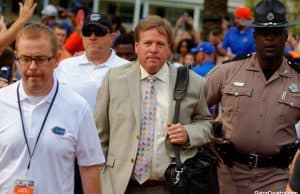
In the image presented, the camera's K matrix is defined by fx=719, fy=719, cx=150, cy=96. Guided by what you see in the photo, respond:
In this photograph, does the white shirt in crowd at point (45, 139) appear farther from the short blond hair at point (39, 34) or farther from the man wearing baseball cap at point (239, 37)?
the man wearing baseball cap at point (239, 37)

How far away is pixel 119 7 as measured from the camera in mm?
38375

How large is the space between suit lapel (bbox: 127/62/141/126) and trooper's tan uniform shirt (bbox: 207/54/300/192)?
3.85 feet

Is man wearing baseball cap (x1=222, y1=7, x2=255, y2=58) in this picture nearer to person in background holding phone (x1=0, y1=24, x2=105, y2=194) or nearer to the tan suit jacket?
the tan suit jacket

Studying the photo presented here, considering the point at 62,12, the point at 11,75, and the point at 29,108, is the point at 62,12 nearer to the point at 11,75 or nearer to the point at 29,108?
the point at 11,75

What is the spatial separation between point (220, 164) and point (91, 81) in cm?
149

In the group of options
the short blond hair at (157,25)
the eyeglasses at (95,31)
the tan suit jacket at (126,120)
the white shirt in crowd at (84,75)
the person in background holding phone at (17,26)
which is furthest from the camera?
the eyeglasses at (95,31)

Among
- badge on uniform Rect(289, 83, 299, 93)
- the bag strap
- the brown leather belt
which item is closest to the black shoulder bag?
the bag strap

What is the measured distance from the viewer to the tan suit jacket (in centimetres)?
554

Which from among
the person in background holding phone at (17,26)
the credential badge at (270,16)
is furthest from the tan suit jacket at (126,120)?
the credential badge at (270,16)

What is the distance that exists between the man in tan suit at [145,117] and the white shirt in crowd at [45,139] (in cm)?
81

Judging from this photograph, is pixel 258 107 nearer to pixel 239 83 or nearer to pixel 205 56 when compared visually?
pixel 239 83

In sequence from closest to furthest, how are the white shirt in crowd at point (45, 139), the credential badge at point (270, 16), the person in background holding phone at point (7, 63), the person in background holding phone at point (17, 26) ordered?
the white shirt in crowd at point (45, 139) < the person in background holding phone at point (17, 26) < the person in background holding phone at point (7, 63) < the credential badge at point (270, 16)

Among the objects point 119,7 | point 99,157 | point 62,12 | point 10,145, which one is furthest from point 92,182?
point 119,7

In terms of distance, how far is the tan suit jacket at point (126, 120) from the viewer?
218 inches
